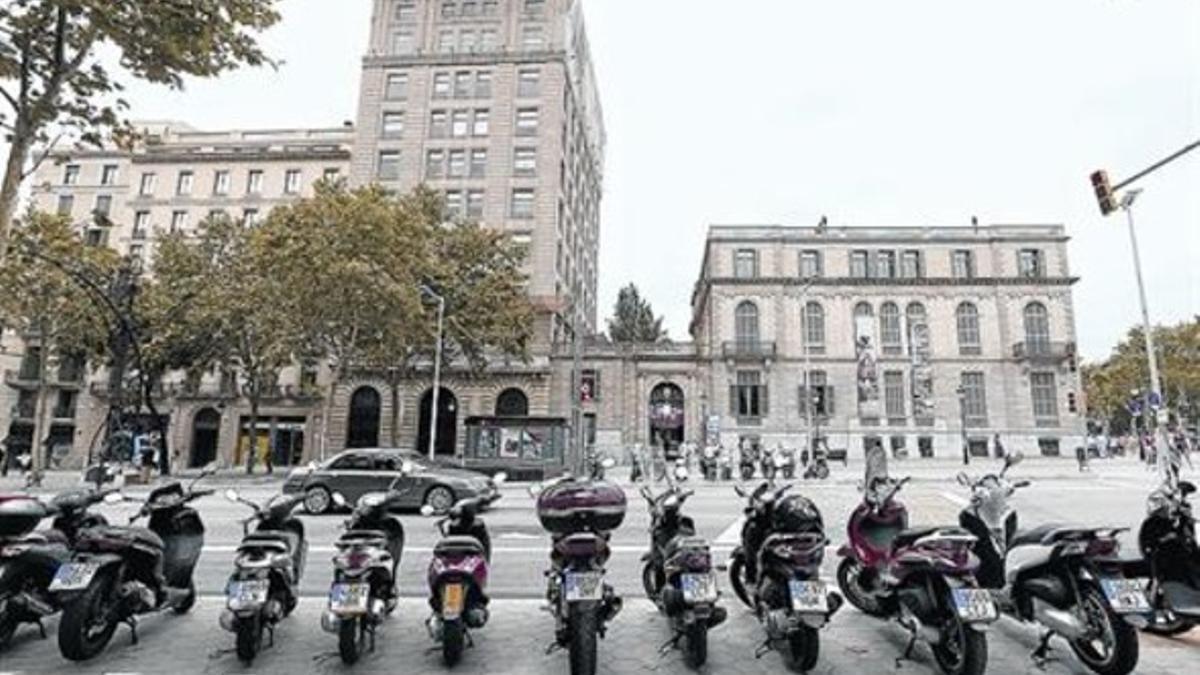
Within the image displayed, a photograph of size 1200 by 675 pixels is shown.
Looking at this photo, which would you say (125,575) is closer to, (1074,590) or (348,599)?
(348,599)

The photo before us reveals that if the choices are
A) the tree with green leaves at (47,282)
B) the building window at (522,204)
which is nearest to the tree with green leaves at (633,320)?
the building window at (522,204)

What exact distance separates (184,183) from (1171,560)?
53800 millimetres

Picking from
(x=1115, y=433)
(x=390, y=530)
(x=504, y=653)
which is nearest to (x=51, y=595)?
(x=390, y=530)

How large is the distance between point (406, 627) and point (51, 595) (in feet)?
8.38

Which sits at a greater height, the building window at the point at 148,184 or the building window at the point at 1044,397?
the building window at the point at 148,184

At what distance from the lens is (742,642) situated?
5.73m

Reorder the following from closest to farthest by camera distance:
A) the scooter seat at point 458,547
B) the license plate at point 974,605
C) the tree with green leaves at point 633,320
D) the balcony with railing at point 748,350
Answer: the license plate at point 974,605, the scooter seat at point 458,547, the balcony with railing at point 748,350, the tree with green leaves at point 633,320

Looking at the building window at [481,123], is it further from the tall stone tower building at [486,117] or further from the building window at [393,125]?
the building window at [393,125]

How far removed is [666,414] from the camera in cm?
A: 4556

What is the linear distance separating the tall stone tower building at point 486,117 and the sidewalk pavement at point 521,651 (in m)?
36.1

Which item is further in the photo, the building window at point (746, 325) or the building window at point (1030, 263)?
the building window at point (1030, 263)

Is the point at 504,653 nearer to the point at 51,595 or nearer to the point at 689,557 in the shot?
the point at 689,557

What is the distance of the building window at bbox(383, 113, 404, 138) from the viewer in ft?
150

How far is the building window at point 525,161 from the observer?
4438 centimetres
